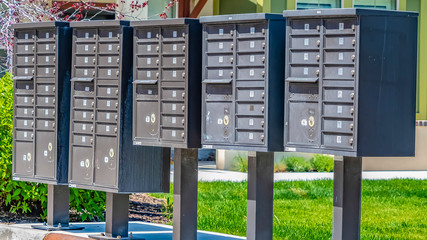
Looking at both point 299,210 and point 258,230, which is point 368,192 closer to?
point 299,210

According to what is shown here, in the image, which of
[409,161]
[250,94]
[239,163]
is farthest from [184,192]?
[409,161]

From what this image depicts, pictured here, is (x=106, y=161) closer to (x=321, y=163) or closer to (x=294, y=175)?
(x=294, y=175)

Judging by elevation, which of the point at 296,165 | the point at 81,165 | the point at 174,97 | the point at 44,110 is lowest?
the point at 296,165

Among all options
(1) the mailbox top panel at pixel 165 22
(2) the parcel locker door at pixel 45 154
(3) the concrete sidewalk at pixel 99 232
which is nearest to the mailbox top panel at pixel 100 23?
(1) the mailbox top panel at pixel 165 22

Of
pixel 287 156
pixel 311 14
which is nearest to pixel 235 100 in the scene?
pixel 311 14

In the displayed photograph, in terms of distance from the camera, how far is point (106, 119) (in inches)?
355

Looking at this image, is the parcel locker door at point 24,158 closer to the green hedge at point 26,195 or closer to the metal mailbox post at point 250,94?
the green hedge at point 26,195

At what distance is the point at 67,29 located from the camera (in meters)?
9.55

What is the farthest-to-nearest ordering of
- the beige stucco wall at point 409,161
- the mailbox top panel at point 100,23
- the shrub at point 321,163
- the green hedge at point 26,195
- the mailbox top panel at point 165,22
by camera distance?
the beige stucco wall at point 409,161 < the shrub at point 321,163 < the green hedge at point 26,195 < the mailbox top panel at point 100,23 < the mailbox top panel at point 165,22

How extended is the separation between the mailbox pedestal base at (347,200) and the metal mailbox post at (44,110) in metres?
3.17

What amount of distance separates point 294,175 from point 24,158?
877 centimetres

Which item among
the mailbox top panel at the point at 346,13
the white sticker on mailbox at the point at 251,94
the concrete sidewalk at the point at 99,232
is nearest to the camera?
the mailbox top panel at the point at 346,13

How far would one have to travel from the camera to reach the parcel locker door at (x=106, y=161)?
8.91 m

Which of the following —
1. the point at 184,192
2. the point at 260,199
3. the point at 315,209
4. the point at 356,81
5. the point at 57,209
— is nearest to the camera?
the point at 356,81
